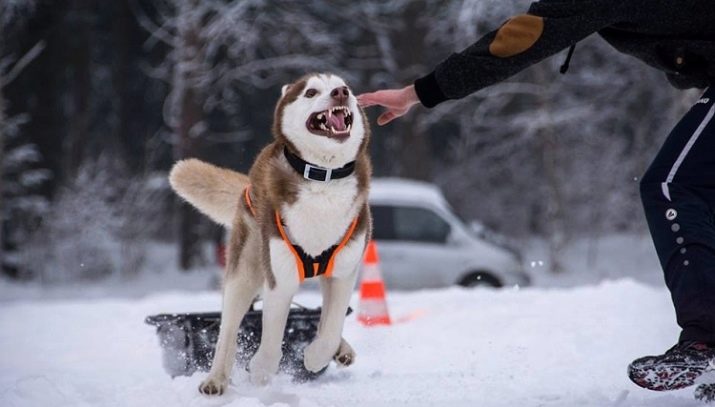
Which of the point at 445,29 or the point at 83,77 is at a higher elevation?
the point at 445,29

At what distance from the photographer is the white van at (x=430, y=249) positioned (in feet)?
Result: 29.5

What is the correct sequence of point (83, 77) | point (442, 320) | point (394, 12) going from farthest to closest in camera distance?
point (83, 77) < point (394, 12) < point (442, 320)

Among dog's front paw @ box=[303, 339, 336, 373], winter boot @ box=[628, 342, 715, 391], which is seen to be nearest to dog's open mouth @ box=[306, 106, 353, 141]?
dog's front paw @ box=[303, 339, 336, 373]

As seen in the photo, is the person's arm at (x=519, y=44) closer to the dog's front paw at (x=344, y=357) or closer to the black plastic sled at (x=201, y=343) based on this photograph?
the dog's front paw at (x=344, y=357)

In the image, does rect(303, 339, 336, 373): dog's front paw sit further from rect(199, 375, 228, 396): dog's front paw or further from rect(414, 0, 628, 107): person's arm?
rect(414, 0, 628, 107): person's arm

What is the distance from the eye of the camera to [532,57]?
2.45 meters

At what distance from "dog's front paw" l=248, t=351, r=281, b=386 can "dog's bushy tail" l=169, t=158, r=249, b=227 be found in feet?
2.32

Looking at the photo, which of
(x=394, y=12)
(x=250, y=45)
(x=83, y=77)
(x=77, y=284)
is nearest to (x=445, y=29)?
(x=394, y=12)

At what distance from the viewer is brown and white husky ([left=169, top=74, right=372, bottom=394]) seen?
267cm

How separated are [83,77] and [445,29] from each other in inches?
431

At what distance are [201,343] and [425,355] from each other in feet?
3.98

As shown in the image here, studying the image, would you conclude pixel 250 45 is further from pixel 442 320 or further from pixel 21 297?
pixel 442 320

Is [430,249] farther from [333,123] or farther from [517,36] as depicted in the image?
[517,36]

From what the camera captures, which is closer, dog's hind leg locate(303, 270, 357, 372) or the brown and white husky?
the brown and white husky
